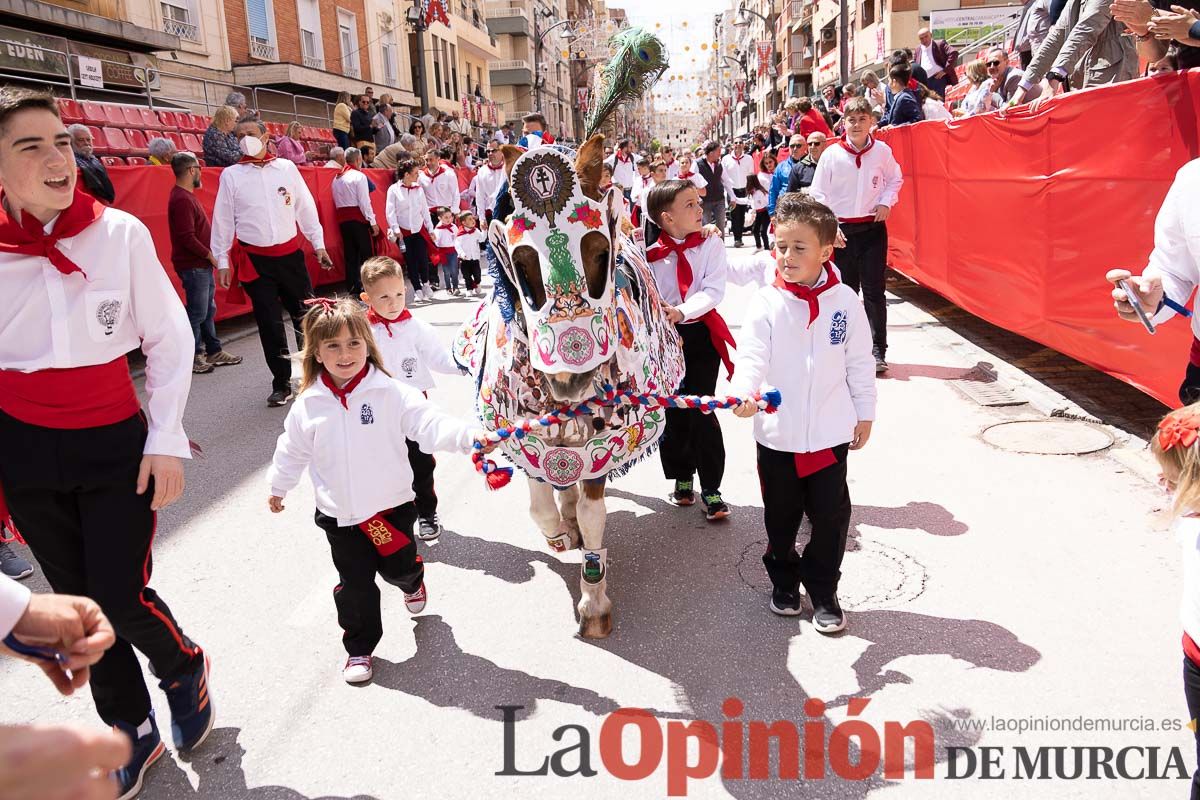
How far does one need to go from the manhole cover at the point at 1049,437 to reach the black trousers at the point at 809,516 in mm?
2476

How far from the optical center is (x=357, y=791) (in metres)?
2.85

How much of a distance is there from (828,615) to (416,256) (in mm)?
10833

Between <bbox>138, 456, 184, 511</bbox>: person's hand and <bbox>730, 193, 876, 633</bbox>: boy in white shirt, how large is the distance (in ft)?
6.53

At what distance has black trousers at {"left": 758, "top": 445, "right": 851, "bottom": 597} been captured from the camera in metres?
3.62

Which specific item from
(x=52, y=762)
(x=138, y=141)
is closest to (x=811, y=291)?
(x=52, y=762)

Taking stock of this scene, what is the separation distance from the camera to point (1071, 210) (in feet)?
20.7

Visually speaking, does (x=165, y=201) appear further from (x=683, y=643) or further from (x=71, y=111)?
(x=683, y=643)

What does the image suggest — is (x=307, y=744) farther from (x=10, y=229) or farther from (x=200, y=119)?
(x=200, y=119)

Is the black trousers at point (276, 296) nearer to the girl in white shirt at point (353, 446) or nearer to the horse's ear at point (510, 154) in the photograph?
the girl in white shirt at point (353, 446)

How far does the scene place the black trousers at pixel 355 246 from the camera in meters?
12.8

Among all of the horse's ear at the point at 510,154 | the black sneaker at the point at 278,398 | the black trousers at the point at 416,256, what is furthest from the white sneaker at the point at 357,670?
the black trousers at the point at 416,256

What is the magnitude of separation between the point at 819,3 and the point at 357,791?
53385 mm

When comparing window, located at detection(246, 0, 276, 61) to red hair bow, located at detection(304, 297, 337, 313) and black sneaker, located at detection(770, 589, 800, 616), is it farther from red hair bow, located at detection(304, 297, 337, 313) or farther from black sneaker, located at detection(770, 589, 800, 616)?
black sneaker, located at detection(770, 589, 800, 616)

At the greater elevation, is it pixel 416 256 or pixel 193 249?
pixel 193 249
